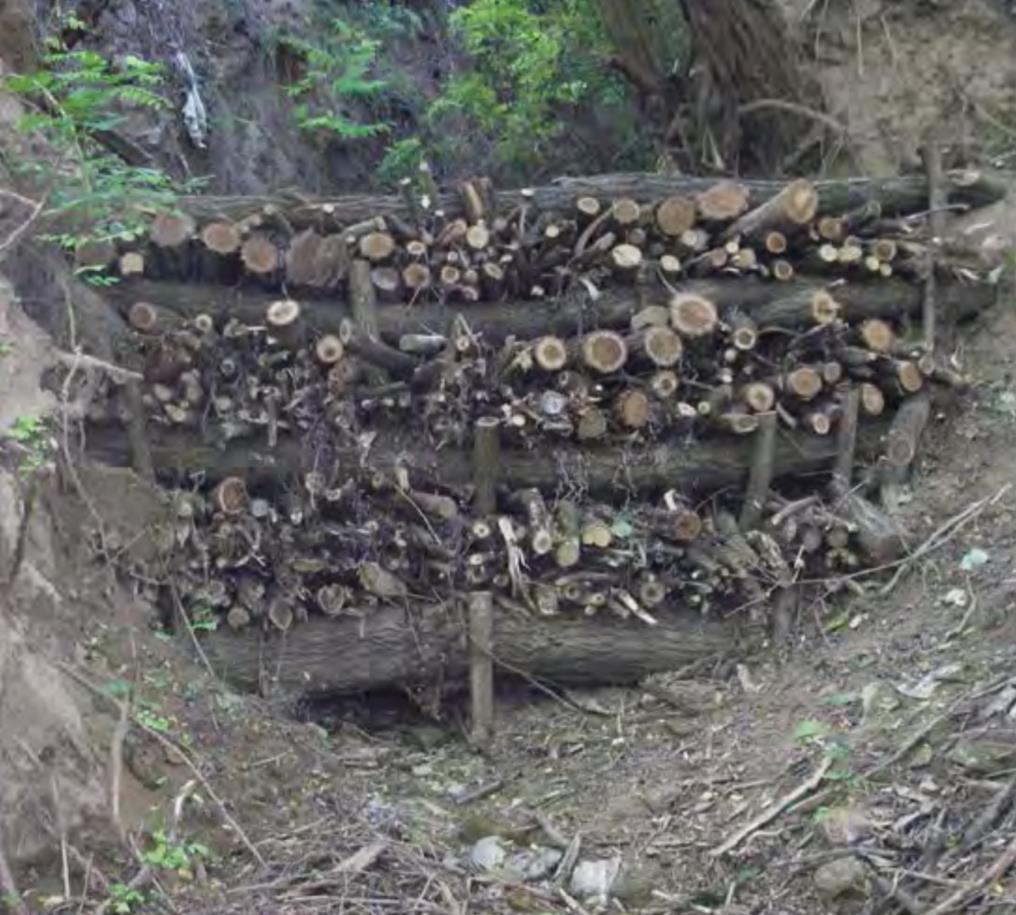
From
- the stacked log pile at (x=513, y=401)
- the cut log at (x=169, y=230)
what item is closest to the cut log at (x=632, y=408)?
the stacked log pile at (x=513, y=401)

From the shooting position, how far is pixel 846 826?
16.9 ft

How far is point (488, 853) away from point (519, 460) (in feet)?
6.48

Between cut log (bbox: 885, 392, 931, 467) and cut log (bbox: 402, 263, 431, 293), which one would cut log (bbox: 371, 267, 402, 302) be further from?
cut log (bbox: 885, 392, 931, 467)

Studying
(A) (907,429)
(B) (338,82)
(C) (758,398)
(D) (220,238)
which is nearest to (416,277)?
(D) (220,238)

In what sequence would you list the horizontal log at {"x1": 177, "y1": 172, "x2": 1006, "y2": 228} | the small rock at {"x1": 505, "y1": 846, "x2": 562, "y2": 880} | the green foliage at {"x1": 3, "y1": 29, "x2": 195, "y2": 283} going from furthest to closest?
the horizontal log at {"x1": 177, "y1": 172, "x2": 1006, "y2": 228}
the green foliage at {"x1": 3, "y1": 29, "x2": 195, "y2": 283}
the small rock at {"x1": 505, "y1": 846, "x2": 562, "y2": 880}

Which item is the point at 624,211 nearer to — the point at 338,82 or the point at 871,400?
the point at 871,400

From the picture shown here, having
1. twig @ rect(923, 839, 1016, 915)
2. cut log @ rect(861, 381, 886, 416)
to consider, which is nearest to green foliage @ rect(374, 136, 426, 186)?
cut log @ rect(861, 381, 886, 416)

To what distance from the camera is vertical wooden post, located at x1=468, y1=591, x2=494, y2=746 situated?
22.6 ft

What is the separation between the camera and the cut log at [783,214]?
23.7 feet

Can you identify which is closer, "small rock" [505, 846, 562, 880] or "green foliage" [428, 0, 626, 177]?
"small rock" [505, 846, 562, 880]

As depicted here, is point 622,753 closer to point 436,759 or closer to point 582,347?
point 436,759

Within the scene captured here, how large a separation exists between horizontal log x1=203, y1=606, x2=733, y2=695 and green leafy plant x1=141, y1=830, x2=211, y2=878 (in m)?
1.73

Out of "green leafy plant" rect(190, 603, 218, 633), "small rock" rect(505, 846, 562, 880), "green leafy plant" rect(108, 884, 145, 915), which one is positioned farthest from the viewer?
"green leafy plant" rect(190, 603, 218, 633)

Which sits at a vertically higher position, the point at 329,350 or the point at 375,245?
the point at 375,245
